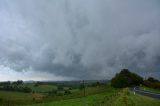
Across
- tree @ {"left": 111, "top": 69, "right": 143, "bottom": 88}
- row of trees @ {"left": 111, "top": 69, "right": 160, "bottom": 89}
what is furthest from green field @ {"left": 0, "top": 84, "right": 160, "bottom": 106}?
row of trees @ {"left": 111, "top": 69, "right": 160, "bottom": 89}

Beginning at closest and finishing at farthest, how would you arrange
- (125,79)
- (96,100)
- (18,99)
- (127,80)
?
(96,100), (18,99), (125,79), (127,80)

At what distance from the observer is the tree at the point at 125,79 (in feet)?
447

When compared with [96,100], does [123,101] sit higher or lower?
higher

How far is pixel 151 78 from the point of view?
137 m

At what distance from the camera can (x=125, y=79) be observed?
449ft

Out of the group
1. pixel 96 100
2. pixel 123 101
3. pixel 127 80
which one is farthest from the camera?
pixel 127 80

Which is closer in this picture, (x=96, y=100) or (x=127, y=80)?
(x=96, y=100)

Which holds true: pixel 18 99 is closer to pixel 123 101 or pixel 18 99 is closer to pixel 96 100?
pixel 96 100

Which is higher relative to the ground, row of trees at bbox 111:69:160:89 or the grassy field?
row of trees at bbox 111:69:160:89

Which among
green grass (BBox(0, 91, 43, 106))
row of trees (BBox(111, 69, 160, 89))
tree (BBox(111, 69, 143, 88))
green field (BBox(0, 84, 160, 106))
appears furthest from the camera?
tree (BBox(111, 69, 143, 88))

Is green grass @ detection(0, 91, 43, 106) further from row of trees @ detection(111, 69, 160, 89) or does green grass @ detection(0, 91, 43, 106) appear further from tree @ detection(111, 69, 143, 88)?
row of trees @ detection(111, 69, 160, 89)

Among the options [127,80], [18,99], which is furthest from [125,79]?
[18,99]

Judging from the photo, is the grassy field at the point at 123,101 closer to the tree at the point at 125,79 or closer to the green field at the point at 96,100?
the green field at the point at 96,100

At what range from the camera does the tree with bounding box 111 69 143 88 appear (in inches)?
5359
